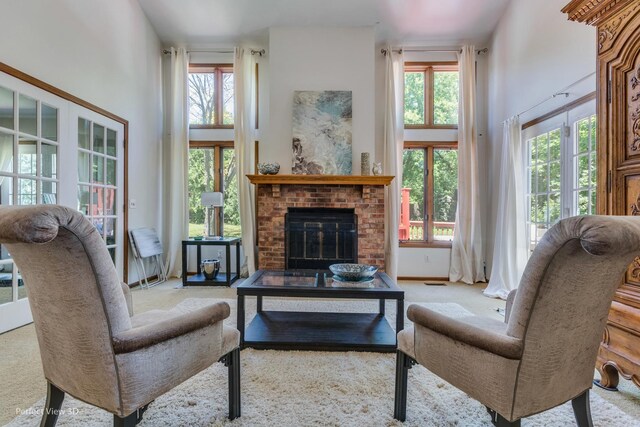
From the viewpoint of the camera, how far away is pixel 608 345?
1.78 metres

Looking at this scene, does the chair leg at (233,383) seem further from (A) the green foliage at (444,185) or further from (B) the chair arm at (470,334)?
(A) the green foliage at (444,185)

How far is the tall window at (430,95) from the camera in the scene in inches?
192

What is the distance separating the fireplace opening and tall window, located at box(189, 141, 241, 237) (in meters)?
1.07

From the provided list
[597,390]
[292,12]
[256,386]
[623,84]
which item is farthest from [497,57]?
[256,386]

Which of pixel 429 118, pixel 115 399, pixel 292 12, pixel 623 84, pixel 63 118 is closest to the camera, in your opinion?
pixel 115 399

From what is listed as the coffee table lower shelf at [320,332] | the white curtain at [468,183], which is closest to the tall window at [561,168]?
the white curtain at [468,183]

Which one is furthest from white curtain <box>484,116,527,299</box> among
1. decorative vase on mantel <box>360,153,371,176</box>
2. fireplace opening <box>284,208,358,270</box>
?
fireplace opening <box>284,208,358,270</box>

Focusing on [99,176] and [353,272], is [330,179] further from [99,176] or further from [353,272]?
[99,176]

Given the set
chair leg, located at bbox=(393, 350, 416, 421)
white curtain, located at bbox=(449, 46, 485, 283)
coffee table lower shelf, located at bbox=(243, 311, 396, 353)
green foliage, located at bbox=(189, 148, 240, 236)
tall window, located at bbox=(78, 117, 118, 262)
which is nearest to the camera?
chair leg, located at bbox=(393, 350, 416, 421)

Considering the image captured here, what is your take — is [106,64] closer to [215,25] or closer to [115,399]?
[215,25]

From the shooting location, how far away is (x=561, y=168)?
3242 mm

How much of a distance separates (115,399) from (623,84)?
2745 mm

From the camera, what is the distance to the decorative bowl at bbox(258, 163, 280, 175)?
4277 mm

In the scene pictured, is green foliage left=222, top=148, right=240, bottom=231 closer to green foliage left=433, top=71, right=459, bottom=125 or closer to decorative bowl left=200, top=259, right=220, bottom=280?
decorative bowl left=200, top=259, right=220, bottom=280
